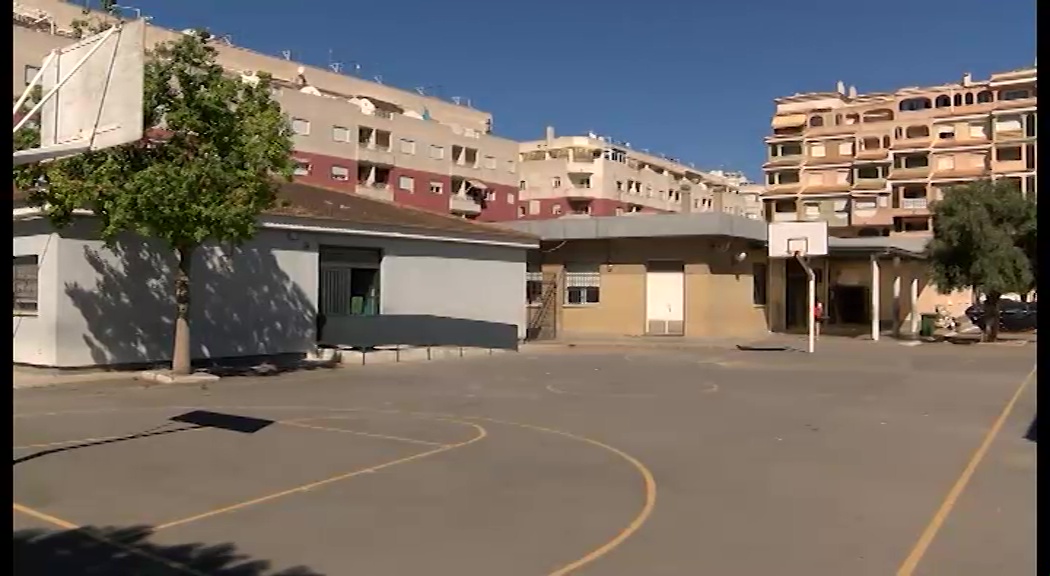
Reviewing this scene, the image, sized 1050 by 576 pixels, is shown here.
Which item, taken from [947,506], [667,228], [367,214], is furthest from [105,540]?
[667,228]

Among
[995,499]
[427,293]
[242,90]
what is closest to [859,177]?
[427,293]

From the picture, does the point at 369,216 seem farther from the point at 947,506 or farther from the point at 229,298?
the point at 947,506

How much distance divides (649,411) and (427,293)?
14.1 m

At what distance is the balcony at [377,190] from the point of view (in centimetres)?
6364

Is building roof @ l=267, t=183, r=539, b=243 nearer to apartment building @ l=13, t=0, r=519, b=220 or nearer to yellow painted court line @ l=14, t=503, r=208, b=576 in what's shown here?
yellow painted court line @ l=14, t=503, r=208, b=576

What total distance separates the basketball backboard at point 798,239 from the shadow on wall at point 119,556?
27220 millimetres

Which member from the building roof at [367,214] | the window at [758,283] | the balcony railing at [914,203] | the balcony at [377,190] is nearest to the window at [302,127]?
the balcony at [377,190]

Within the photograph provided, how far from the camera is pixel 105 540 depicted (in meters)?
6.55

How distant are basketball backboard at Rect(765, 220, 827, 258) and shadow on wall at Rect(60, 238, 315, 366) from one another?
16651 millimetres

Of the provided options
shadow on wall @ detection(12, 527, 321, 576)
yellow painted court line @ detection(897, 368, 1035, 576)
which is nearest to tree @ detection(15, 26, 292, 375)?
shadow on wall @ detection(12, 527, 321, 576)

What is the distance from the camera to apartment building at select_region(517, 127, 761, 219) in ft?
286

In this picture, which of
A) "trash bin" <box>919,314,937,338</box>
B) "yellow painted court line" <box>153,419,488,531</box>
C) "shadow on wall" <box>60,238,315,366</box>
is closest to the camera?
"yellow painted court line" <box>153,419,488,531</box>

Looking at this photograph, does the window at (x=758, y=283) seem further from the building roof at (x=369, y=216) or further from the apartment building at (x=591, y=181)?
the apartment building at (x=591, y=181)

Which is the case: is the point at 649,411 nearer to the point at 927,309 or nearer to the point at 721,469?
the point at 721,469
